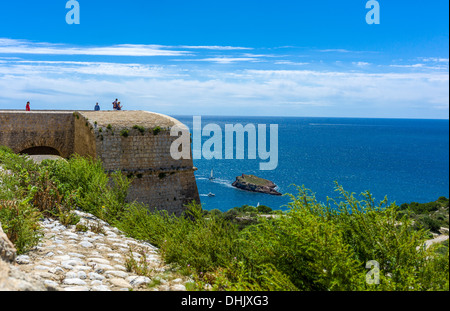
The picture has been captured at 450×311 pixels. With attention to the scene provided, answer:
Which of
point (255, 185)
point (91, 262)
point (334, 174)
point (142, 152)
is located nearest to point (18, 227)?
point (91, 262)

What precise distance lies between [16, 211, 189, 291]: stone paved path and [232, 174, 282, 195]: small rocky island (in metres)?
54.4

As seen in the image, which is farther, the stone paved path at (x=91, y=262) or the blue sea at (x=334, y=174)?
the blue sea at (x=334, y=174)

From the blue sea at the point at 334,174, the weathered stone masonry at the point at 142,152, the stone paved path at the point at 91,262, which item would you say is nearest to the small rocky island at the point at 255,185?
the blue sea at the point at 334,174

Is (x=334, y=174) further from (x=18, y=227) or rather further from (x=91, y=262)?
(x=18, y=227)

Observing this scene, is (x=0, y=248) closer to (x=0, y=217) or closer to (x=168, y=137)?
(x=0, y=217)

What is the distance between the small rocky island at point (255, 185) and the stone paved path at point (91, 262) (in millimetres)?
54389

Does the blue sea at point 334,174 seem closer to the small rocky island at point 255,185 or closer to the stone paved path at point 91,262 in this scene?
the small rocky island at point 255,185

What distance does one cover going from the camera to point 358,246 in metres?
4.22

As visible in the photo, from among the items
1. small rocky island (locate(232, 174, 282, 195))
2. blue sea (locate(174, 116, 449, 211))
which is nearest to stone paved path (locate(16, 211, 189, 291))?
blue sea (locate(174, 116, 449, 211))

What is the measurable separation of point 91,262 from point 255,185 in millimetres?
57656

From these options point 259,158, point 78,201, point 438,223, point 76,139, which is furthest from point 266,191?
point 78,201

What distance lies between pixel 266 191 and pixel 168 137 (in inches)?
1927

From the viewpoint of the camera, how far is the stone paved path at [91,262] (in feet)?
13.6
